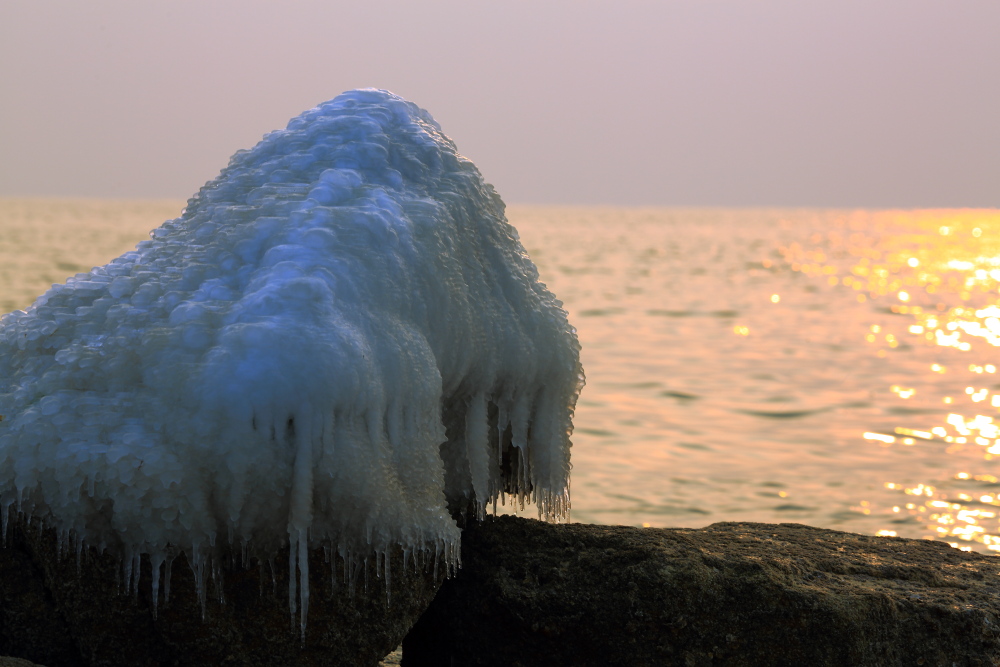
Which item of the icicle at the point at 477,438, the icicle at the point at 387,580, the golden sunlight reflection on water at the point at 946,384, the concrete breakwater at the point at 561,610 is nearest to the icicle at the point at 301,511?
the concrete breakwater at the point at 561,610

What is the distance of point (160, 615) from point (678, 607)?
1.62 m

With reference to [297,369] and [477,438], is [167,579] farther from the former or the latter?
[477,438]

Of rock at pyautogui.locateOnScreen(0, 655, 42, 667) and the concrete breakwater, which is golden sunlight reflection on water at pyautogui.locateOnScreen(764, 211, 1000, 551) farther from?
rock at pyautogui.locateOnScreen(0, 655, 42, 667)

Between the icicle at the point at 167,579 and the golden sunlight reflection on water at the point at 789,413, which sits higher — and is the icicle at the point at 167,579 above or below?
above

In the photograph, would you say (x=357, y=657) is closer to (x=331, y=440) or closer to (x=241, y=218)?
(x=331, y=440)

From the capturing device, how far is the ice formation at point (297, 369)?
2.55m

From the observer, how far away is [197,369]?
101 inches

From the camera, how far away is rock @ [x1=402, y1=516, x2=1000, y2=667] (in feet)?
10.3

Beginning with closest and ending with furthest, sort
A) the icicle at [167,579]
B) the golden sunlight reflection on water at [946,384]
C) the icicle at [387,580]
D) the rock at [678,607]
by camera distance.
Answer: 1. the icicle at [167,579]
2. the icicle at [387,580]
3. the rock at [678,607]
4. the golden sunlight reflection on water at [946,384]

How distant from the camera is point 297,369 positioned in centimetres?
253

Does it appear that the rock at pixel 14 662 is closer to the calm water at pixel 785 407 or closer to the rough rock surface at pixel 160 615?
the rough rock surface at pixel 160 615

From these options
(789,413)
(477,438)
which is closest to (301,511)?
(477,438)

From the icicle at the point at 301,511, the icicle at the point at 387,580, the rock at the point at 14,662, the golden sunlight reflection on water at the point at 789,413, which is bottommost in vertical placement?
the golden sunlight reflection on water at the point at 789,413

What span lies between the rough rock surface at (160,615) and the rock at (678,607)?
588 millimetres
